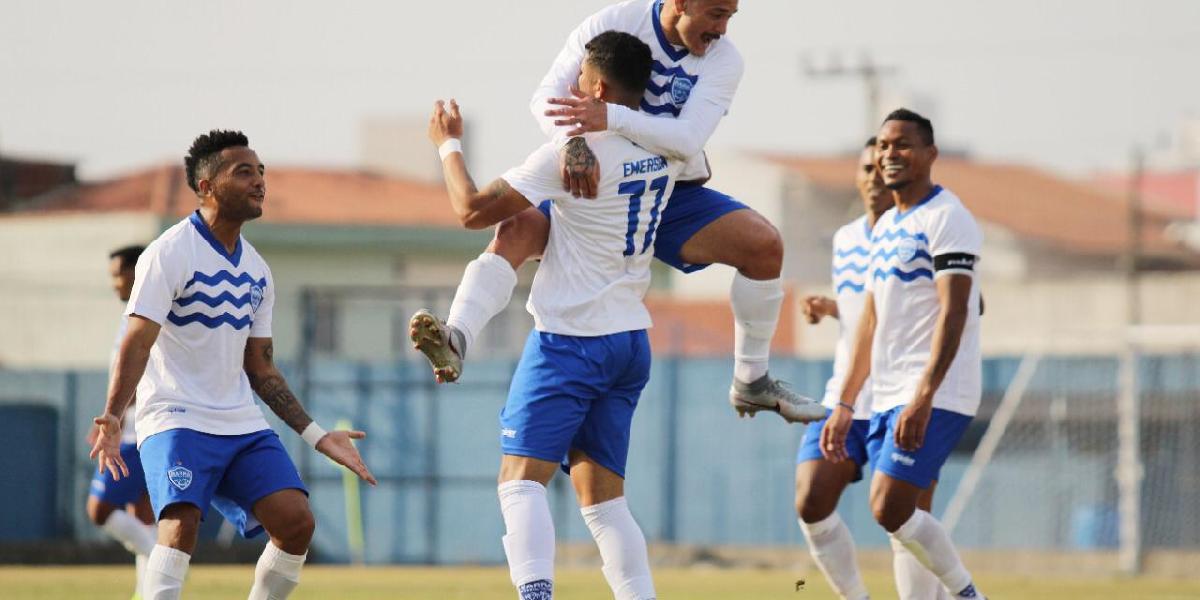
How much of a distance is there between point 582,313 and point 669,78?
1056 mm

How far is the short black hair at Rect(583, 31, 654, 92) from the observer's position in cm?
807

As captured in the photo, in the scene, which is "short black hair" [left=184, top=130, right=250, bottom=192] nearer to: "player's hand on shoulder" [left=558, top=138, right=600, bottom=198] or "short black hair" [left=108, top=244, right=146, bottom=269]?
"player's hand on shoulder" [left=558, top=138, right=600, bottom=198]

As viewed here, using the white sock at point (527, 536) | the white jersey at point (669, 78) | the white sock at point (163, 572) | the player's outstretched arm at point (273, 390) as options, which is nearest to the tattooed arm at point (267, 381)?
the player's outstretched arm at point (273, 390)

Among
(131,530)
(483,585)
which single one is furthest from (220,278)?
(483,585)

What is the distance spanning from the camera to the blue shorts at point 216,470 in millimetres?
8703

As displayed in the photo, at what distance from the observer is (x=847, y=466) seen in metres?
10.5

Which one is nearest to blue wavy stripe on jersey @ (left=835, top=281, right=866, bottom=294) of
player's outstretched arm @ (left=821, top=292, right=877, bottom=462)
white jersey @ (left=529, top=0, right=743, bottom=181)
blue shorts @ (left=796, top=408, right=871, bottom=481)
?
player's outstretched arm @ (left=821, top=292, right=877, bottom=462)

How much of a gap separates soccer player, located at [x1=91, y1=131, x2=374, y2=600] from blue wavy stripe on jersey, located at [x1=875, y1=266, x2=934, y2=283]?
9.50 ft

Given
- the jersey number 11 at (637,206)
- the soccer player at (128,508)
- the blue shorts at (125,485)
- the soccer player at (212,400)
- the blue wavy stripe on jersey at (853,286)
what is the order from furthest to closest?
the soccer player at (128,508) < the blue shorts at (125,485) < the blue wavy stripe on jersey at (853,286) < the soccer player at (212,400) < the jersey number 11 at (637,206)

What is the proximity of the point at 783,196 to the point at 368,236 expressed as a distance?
41.0 ft

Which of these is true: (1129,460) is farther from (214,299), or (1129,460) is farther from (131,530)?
(214,299)

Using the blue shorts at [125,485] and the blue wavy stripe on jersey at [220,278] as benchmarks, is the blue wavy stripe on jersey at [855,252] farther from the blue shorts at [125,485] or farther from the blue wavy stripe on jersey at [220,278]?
the blue shorts at [125,485]

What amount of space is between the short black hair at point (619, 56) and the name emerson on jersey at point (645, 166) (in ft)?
0.99

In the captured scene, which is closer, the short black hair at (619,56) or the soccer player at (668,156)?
the soccer player at (668,156)
